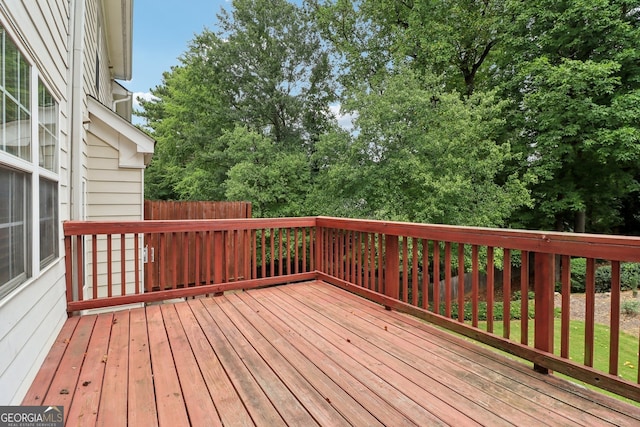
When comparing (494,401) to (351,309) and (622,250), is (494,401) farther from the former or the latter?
(351,309)

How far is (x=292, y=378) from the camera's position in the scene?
2.04 meters

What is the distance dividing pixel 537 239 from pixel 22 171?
306cm

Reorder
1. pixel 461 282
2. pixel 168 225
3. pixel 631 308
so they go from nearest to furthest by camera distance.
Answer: pixel 461 282, pixel 168 225, pixel 631 308

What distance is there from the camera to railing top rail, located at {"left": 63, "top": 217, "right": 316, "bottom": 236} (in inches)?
120

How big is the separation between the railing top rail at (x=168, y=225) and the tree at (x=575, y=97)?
8.37 m

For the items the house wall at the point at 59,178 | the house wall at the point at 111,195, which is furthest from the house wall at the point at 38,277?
the house wall at the point at 111,195

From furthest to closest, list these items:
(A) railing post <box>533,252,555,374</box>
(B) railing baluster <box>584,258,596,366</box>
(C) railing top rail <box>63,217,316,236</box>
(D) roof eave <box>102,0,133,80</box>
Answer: (D) roof eave <box>102,0,133,80</box> < (C) railing top rail <box>63,217,316,236</box> < (A) railing post <box>533,252,555,374</box> < (B) railing baluster <box>584,258,596,366</box>

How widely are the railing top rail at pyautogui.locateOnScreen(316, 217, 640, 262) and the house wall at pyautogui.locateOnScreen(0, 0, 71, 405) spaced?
2714 millimetres

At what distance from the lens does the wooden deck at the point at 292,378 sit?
1.69 m

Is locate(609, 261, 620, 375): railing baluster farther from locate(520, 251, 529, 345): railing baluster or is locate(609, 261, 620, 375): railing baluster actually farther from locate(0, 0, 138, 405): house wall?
locate(0, 0, 138, 405): house wall

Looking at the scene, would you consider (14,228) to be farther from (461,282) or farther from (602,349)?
(602,349)

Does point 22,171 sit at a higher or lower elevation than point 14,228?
higher

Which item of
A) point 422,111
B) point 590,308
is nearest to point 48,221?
point 590,308
